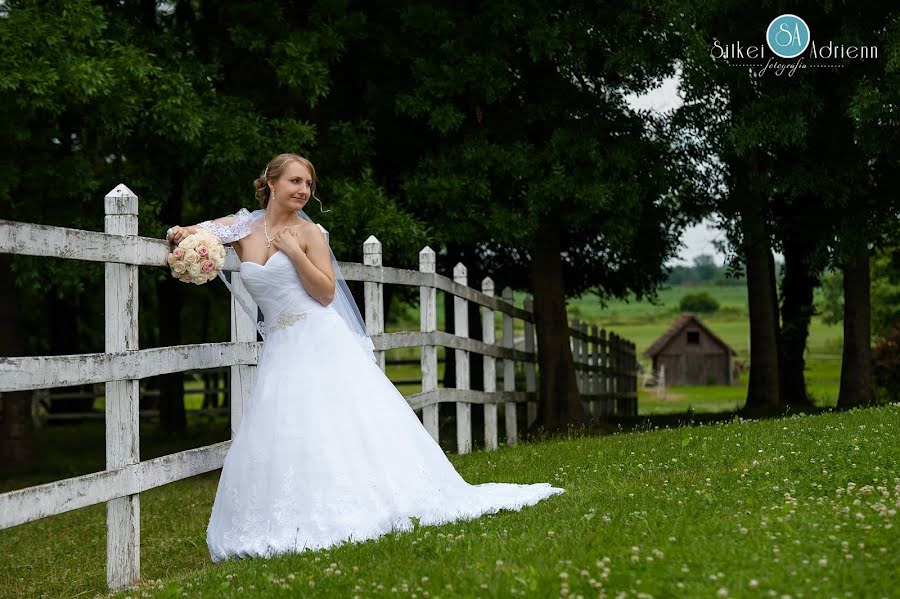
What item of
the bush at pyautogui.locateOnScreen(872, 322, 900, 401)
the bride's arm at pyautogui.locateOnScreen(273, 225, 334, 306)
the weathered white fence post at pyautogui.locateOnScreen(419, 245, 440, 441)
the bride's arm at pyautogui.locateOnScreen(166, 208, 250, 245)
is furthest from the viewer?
the bush at pyautogui.locateOnScreen(872, 322, 900, 401)

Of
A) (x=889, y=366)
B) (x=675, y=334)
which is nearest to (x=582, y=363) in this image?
(x=889, y=366)

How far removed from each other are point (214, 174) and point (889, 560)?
490 inches

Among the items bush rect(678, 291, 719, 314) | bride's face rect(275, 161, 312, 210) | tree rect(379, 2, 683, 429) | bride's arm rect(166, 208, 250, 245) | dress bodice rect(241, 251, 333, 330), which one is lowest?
dress bodice rect(241, 251, 333, 330)

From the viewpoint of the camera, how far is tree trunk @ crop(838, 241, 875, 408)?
19.8 meters

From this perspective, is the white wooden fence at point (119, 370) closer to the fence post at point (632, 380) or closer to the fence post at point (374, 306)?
the fence post at point (374, 306)

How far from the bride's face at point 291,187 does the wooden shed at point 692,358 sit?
63.6 meters

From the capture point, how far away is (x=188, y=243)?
23.7ft

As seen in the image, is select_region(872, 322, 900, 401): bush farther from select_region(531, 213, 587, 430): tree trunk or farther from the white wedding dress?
A: the white wedding dress

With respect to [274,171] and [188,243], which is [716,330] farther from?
[188,243]

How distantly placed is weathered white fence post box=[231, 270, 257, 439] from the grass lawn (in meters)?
1.18

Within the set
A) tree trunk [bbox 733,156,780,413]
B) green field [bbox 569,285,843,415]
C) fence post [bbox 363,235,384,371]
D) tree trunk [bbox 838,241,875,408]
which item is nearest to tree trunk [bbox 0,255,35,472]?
fence post [bbox 363,235,384,371]

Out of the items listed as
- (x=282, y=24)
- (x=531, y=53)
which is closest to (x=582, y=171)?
(x=531, y=53)

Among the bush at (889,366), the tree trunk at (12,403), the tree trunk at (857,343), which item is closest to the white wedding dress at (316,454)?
the tree trunk at (12,403)

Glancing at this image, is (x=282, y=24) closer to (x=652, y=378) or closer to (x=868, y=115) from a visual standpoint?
(x=868, y=115)
